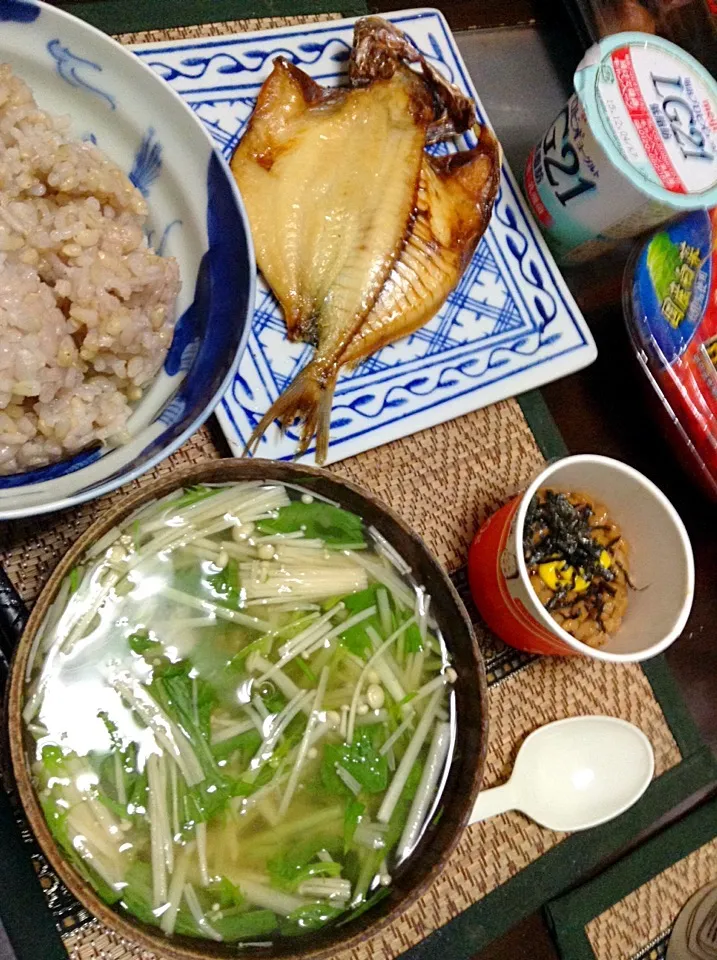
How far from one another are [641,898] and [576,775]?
0.31m

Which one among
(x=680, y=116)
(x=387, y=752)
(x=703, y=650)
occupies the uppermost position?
(x=680, y=116)

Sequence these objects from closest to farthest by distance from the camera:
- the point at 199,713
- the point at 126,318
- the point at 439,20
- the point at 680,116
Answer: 1. the point at 126,318
2. the point at 199,713
3. the point at 680,116
4. the point at 439,20

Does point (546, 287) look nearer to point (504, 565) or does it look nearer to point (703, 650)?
point (504, 565)

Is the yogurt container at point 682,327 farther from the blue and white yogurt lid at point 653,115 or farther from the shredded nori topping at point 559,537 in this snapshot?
the shredded nori topping at point 559,537

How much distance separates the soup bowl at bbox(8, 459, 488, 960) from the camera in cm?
104

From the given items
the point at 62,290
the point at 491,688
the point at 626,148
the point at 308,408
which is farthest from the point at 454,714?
the point at 626,148

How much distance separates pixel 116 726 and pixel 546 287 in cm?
130

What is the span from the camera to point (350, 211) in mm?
1561

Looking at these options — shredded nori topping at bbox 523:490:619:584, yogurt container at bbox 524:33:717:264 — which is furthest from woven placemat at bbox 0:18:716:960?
yogurt container at bbox 524:33:717:264

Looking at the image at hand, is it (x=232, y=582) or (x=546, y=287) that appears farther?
(x=546, y=287)

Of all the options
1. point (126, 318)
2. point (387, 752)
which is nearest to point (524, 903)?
point (387, 752)

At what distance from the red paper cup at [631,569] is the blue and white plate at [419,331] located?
0.89 feet

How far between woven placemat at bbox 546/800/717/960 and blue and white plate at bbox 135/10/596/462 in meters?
0.98

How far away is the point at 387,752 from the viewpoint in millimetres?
1346
